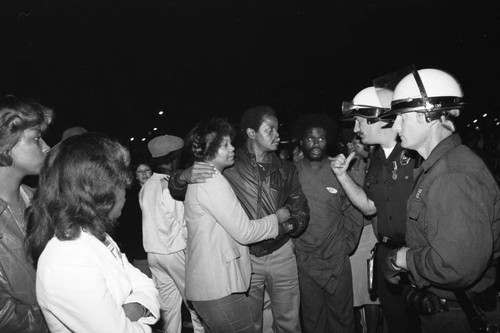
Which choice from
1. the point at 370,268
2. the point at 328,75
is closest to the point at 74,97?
the point at 370,268

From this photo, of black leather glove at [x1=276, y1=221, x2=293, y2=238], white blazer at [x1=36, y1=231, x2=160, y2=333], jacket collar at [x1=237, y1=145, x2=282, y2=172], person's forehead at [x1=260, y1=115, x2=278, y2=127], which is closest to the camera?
white blazer at [x1=36, y1=231, x2=160, y2=333]

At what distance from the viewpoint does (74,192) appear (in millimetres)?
1815

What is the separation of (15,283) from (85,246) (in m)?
0.83

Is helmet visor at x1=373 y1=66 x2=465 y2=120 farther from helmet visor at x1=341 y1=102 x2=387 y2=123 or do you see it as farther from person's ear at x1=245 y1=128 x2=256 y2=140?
person's ear at x1=245 y1=128 x2=256 y2=140

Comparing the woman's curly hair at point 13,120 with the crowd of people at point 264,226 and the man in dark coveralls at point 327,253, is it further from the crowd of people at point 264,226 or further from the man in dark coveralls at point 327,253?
the man in dark coveralls at point 327,253

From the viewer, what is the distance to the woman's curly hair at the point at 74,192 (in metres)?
1.80

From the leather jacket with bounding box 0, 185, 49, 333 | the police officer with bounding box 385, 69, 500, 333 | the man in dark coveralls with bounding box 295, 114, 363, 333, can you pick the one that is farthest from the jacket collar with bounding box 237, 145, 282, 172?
the leather jacket with bounding box 0, 185, 49, 333

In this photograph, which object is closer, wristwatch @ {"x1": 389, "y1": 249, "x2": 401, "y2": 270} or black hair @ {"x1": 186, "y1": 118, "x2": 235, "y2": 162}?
wristwatch @ {"x1": 389, "y1": 249, "x2": 401, "y2": 270}

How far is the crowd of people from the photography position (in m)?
1.83

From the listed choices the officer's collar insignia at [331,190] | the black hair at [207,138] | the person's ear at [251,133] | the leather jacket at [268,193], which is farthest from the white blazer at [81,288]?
the officer's collar insignia at [331,190]

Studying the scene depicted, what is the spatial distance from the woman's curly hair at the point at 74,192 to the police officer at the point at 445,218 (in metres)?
1.92

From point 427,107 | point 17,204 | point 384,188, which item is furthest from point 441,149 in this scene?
point 17,204

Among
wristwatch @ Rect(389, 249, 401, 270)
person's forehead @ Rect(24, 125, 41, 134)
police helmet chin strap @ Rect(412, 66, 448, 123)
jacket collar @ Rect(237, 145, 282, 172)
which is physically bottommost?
wristwatch @ Rect(389, 249, 401, 270)

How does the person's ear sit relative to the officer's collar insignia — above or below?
above
